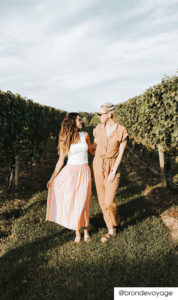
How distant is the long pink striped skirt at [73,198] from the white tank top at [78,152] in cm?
9

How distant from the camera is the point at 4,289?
296 cm

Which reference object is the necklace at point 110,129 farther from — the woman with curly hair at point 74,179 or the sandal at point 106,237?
the sandal at point 106,237

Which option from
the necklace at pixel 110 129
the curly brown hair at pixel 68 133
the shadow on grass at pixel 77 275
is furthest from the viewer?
the necklace at pixel 110 129

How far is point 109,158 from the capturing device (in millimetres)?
4035

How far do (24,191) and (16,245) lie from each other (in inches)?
140

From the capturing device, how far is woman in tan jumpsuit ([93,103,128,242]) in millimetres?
3953

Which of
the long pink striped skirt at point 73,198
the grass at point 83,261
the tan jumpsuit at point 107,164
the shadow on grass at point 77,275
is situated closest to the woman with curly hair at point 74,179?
the long pink striped skirt at point 73,198

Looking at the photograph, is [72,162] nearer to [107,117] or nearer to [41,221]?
[107,117]

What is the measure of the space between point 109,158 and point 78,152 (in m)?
0.54

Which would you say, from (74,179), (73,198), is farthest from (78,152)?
(73,198)

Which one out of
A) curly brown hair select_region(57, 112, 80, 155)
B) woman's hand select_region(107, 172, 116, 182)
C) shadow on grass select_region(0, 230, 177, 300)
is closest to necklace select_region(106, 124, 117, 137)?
curly brown hair select_region(57, 112, 80, 155)

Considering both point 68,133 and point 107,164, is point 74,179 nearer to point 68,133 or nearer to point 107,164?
point 107,164

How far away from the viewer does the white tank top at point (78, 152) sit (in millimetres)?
3970

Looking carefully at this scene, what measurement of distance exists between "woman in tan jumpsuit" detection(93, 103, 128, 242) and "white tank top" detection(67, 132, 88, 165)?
0.24m
